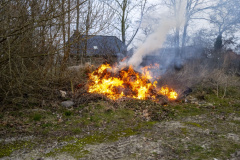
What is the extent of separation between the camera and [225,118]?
6625 mm

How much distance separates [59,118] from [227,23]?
12562mm

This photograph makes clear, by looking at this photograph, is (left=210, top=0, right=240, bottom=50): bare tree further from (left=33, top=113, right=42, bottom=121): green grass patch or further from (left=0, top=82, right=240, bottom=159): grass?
(left=33, top=113, right=42, bottom=121): green grass patch

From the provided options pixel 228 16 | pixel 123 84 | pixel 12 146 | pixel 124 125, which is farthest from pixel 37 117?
pixel 228 16

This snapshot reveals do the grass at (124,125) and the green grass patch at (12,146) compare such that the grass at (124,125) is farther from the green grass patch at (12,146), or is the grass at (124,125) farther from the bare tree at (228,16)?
the bare tree at (228,16)

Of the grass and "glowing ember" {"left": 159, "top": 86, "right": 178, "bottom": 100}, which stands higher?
"glowing ember" {"left": 159, "top": 86, "right": 178, "bottom": 100}

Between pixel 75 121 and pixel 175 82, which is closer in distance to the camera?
pixel 75 121

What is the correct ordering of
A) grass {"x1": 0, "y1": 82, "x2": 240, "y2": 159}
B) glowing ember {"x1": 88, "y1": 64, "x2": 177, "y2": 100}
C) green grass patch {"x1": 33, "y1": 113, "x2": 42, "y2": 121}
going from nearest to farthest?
grass {"x1": 0, "y1": 82, "x2": 240, "y2": 159}
green grass patch {"x1": 33, "y1": 113, "x2": 42, "y2": 121}
glowing ember {"x1": 88, "y1": 64, "x2": 177, "y2": 100}

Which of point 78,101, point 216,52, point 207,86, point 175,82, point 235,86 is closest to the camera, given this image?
point 78,101

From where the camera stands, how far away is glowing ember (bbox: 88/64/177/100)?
28.6ft


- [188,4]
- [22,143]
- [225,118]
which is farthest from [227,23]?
[22,143]

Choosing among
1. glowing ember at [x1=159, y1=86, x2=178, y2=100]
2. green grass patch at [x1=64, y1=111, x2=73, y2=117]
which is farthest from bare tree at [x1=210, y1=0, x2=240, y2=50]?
green grass patch at [x1=64, y1=111, x2=73, y2=117]

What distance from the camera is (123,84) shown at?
364 inches

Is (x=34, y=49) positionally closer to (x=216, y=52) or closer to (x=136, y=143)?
(x=136, y=143)

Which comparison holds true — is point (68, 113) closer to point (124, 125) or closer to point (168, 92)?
point (124, 125)
